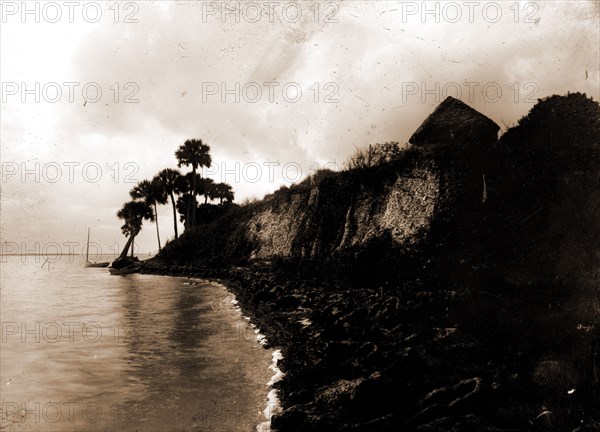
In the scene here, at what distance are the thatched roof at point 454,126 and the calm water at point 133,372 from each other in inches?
453

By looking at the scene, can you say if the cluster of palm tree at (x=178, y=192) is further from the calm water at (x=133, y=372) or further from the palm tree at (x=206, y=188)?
the calm water at (x=133, y=372)

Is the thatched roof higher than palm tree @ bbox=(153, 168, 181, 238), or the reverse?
palm tree @ bbox=(153, 168, 181, 238)

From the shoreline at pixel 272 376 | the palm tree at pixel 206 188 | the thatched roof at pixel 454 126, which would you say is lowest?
the shoreline at pixel 272 376

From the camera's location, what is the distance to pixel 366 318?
10.4 m

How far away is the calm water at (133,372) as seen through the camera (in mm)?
5914

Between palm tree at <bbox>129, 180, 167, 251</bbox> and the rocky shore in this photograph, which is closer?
the rocky shore

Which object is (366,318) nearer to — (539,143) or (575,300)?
(575,300)

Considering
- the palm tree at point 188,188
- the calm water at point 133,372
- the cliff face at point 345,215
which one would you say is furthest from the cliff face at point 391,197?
the palm tree at point 188,188

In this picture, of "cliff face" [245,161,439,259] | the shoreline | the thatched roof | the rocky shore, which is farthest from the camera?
the thatched roof

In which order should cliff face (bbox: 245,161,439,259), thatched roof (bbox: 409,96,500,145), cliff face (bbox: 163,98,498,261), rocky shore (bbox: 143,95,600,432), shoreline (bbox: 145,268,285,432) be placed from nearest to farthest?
rocky shore (bbox: 143,95,600,432) → shoreline (bbox: 145,268,285,432) → cliff face (bbox: 163,98,498,261) → cliff face (bbox: 245,161,439,259) → thatched roof (bbox: 409,96,500,145)

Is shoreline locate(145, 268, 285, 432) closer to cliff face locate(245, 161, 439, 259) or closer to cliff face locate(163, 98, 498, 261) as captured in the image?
cliff face locate(163, 98, 498, 261)

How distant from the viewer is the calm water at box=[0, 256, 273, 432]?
19.4 ft

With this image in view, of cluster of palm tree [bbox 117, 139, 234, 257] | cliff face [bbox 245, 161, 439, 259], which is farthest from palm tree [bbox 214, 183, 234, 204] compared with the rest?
cliff face [bbox 245, 161, 439, 259]

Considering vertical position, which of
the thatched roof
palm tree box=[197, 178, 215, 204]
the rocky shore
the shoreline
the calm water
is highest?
palm tree box=[197, 178, 215, 204]
